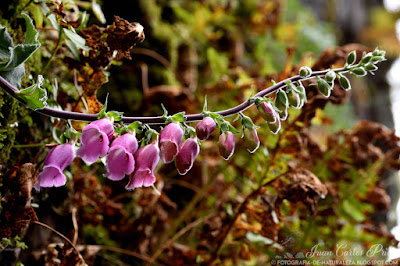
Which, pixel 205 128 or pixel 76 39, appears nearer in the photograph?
pixel 205 128

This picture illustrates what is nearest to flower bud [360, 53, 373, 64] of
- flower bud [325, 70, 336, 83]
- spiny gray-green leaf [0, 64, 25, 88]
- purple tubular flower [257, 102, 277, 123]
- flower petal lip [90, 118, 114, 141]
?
flower bud [325, 70, 336, 83]

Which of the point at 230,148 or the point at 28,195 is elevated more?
the point at 230,148

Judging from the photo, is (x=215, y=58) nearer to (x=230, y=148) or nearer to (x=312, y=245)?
(x=312, y=245)

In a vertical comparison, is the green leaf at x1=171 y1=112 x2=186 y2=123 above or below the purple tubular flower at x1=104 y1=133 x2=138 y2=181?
above

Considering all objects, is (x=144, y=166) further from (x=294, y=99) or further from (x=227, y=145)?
(x=294, y=99)

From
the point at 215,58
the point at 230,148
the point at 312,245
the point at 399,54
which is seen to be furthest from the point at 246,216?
the point at 399,54

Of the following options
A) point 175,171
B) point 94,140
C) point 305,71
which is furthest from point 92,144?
point 175,171

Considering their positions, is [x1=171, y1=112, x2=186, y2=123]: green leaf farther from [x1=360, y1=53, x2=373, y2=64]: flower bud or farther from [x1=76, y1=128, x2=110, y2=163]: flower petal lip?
[x1=360, y1=53, x2=373, y2=64]: flower bud
